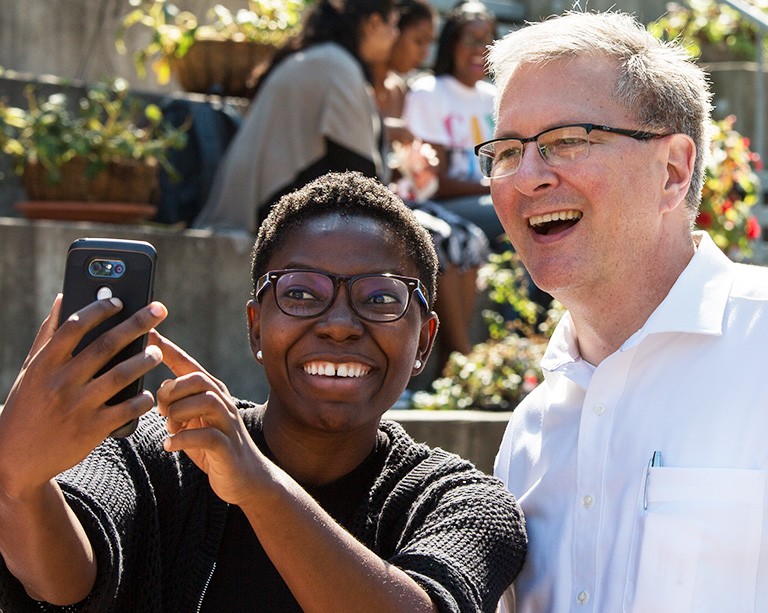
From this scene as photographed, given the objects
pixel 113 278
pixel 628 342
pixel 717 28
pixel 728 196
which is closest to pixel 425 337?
pixel 628 342

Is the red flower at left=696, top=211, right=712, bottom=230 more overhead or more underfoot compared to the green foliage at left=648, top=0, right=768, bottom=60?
more underfoot

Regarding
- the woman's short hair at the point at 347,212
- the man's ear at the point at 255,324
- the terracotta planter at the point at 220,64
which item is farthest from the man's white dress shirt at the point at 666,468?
the terracotta planter at the point at 220,64


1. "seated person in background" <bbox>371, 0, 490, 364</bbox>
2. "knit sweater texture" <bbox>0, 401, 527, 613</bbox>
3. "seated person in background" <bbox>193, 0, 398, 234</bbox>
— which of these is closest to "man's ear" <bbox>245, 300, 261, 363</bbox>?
"knit sweater texture" <bbox>0, 401, 527, 613</bbox>

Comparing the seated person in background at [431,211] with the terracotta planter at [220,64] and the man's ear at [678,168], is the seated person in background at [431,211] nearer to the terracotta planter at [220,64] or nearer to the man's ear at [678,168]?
the terracotta planter at [220,64]

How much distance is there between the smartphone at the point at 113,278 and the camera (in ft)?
6.75

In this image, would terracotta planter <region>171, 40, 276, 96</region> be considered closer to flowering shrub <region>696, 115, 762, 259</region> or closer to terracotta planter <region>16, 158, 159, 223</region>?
terracotta planter <region>16, 158, 159, 223</region>

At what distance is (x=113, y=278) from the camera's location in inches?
81.7

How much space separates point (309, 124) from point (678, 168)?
3.46 meters

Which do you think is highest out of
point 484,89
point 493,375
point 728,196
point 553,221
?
point 553,221

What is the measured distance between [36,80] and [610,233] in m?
4.43

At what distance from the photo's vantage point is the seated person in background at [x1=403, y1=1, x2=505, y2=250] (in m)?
6.90

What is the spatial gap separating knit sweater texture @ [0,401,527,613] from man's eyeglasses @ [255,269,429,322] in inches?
11.8

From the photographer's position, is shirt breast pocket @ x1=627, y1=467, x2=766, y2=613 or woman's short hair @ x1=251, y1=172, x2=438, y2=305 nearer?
shirt breast pocket @ x1=627, y1=467, x2=766, y2=613

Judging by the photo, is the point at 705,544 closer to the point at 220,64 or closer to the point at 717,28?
the point at 220,64
